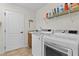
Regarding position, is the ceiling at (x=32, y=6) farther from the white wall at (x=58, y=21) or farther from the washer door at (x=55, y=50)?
the washer door at (x=55, y=50)

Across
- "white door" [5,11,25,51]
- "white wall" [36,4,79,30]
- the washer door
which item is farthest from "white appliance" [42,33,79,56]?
"white door" [5,11,25,51]

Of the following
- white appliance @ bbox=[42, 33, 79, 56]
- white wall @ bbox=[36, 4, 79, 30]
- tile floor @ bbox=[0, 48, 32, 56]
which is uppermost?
white wall @ bbox=[36, 4, 79, 30]

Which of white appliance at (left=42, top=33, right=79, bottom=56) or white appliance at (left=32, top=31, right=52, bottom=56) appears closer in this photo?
white appliance at (left=42, top=33, right=79, bottom=56)

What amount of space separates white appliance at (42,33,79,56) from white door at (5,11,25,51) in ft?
1.07

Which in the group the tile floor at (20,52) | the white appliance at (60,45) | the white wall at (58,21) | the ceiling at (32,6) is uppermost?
the ceiling at (32,6)

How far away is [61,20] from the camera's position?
126cm

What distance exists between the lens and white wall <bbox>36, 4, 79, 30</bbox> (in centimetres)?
119

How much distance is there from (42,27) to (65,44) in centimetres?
39

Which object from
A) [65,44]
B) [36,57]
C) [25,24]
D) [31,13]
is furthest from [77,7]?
[36,57]

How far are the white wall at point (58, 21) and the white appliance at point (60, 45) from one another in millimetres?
113

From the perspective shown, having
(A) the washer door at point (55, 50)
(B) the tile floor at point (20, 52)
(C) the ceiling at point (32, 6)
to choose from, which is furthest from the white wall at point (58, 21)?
(B) the tile floor at point (20, 52)

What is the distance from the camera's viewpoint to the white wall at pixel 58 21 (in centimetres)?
119

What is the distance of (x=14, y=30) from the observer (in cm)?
133

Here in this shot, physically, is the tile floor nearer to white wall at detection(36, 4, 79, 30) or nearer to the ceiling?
white wall at detection(36, 4, 79, 30)
